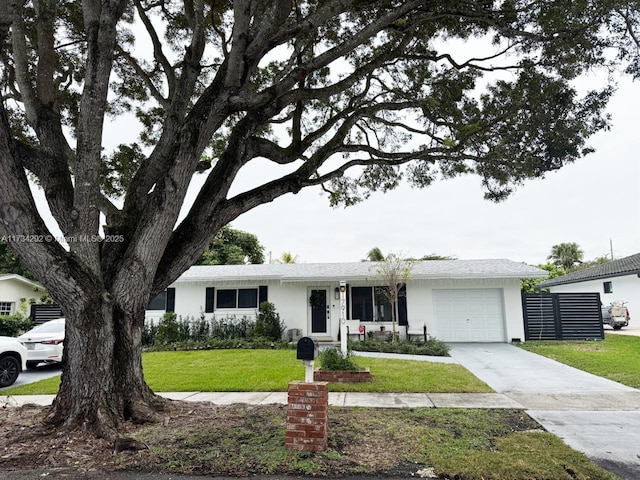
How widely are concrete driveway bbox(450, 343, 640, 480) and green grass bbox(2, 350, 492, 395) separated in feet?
2.75

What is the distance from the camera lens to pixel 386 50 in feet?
26.2

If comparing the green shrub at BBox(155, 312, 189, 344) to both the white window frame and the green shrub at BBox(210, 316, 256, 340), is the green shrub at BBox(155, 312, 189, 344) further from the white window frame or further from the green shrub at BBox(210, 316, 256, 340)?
the white window frame

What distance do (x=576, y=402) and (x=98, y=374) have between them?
24.0 feet

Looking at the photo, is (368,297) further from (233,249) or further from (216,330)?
(233,249)

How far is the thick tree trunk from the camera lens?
17.1 feet

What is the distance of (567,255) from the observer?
39.7 meters

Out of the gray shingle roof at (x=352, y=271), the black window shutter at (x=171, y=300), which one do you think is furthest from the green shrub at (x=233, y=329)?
the black window shutter at (x=171, y=300)

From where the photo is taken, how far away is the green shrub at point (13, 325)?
50.9 ft

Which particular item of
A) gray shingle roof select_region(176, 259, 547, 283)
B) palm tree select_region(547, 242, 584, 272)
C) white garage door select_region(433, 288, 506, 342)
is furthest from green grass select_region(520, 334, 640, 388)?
palm tree select_region(547, 242, 584, 272)

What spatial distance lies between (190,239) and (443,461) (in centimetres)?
435

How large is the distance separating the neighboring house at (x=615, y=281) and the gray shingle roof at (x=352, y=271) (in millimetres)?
7683

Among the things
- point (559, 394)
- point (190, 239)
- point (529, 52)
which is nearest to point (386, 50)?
point (529, 52)

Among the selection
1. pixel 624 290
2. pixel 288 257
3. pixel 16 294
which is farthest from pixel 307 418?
pixel 288 257

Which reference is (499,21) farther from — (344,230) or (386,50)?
(344,230)
